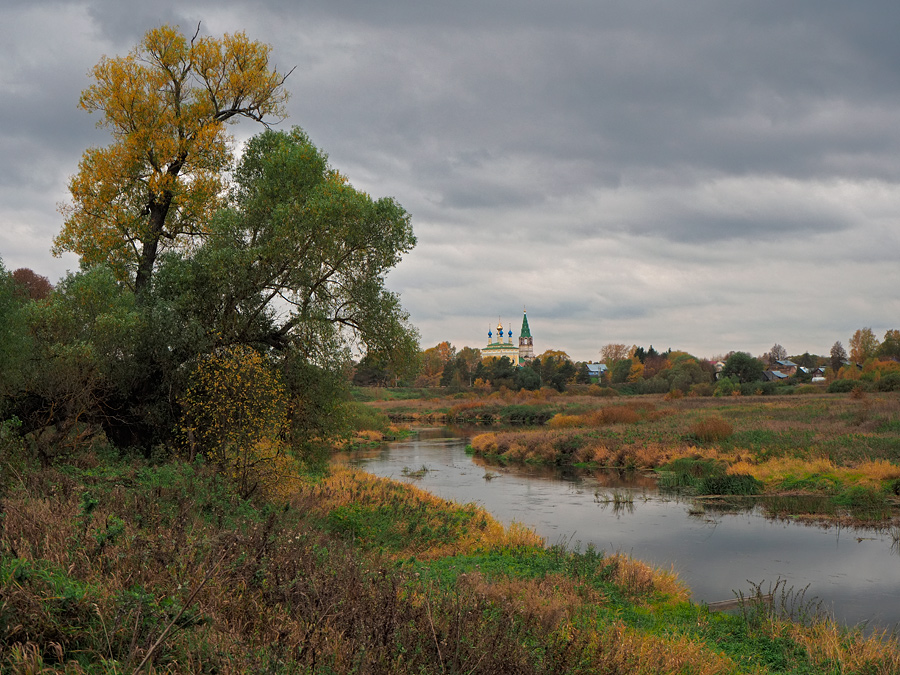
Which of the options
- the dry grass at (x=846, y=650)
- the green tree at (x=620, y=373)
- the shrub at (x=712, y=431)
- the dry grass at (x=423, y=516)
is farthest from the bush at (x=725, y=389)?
the dry grass at (x=846, y=650)

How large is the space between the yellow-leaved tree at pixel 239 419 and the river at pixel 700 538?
25.4 feet

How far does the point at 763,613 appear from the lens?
11.0 metres

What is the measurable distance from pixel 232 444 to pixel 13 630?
11543 mm

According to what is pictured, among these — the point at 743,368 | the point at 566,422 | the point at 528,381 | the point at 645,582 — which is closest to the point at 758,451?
the point at 645,582

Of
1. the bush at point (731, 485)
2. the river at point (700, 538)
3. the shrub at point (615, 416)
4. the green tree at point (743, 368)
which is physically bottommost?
the river at point (700, 538)

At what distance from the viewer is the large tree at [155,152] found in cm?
2097

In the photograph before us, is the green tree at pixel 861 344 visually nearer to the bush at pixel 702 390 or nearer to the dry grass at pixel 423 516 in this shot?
the bush at pixel 702 390

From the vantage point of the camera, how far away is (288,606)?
6516 millimetres

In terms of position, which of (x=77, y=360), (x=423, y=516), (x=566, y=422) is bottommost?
(x=423, y=516)

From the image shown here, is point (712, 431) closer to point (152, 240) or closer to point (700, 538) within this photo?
point (700, 538)

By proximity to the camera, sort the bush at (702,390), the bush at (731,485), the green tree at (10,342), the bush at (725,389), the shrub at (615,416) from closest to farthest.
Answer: the green tree at (10,342), the bush at (731,485), the shrub at (615,416), the bush at (725,389), the bush at (702,390)

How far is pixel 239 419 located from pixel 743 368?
9720cm

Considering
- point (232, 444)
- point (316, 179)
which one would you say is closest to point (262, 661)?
point (232, 444)

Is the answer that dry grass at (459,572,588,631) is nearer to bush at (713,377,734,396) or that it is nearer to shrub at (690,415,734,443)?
shrub at (690,415,734,443)
